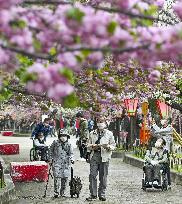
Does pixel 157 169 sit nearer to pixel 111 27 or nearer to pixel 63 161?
pixel 63 161

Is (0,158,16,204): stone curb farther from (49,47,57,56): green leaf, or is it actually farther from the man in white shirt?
(49,47,57,56): green leaf

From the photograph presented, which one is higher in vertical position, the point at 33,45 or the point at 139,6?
the point at 139,6

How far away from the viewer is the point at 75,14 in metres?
5.22

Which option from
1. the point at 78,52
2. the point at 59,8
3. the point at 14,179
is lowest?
the point at 14,179

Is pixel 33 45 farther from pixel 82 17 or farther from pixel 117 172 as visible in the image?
pixel 117 172

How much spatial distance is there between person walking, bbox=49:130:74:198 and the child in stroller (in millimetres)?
3049

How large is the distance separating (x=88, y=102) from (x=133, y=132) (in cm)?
2663

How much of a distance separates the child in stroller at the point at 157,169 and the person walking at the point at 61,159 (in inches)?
120

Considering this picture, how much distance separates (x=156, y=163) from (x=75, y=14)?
50.4 ft

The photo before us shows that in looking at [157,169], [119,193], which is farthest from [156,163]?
[119,193]

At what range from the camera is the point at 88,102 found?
12.6 m

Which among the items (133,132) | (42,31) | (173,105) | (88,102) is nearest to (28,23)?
(42,31)

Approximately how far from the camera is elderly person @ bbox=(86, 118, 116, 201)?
57.5 feet

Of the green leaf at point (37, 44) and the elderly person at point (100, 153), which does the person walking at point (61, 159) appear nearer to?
the elderly person at point (100, 153)
